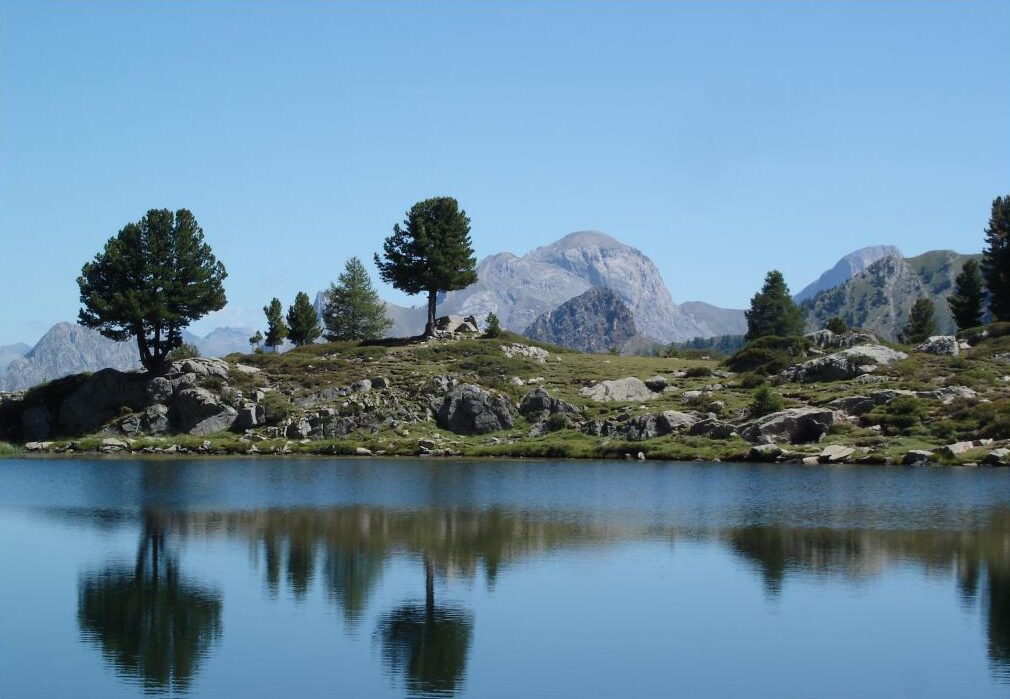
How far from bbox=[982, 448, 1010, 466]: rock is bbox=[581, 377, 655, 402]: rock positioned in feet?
105

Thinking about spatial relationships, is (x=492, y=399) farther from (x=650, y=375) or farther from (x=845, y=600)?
(x=845, y=600)

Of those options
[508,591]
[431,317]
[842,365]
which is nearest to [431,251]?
[431,317]

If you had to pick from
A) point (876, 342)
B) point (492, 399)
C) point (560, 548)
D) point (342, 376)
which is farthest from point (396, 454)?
point (876, 342)

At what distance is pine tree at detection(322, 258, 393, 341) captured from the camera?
479 ft

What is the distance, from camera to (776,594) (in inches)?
1310

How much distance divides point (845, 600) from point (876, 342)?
276 ft

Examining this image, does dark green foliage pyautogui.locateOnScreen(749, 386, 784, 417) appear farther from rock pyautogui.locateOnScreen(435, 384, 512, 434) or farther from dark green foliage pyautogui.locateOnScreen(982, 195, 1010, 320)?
dark green foliage pyautogui.locateOnScreen(982, 195, 1010, 320)

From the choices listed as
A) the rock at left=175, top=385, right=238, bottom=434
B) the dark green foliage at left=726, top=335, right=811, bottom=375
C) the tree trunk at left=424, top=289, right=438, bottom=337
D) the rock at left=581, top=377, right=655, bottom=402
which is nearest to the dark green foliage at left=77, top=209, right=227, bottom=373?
the rock at left=175, top=385, right=238, bottom=434

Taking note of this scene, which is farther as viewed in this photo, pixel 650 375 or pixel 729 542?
pixel 650 375

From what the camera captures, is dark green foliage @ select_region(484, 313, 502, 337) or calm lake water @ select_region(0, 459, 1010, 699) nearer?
calm lake water @ select_region(0, 459, 1010, 699)

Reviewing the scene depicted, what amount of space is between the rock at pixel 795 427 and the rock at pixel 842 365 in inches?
605

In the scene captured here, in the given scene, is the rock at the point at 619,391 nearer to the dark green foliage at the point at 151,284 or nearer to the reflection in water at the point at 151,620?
the dark green foliage at the point at 151,284

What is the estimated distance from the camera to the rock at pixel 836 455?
7481 cm

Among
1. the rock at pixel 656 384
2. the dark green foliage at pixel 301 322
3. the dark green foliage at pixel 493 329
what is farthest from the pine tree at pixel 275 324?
the rock at pixel 656 384
